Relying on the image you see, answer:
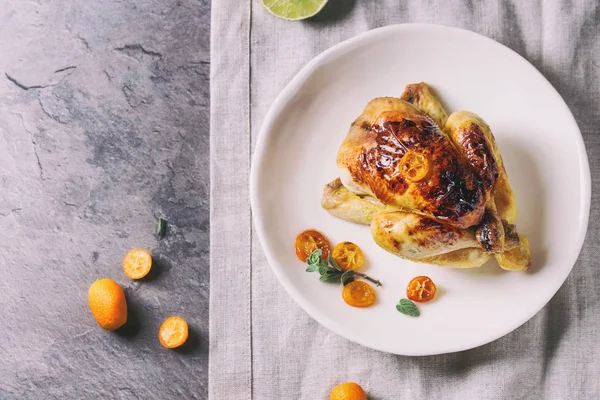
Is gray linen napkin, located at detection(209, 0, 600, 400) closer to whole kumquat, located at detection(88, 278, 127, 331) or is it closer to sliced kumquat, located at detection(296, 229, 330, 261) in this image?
sliced kumquat, located at detection(296, 229, 330, 261)

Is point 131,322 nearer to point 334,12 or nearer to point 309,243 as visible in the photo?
point 309,243

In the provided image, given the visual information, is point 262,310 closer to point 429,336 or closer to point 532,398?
point 429,336

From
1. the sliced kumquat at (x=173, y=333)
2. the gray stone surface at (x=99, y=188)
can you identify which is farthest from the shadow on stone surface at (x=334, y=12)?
the sliced kumquat at (x=173, y=333)

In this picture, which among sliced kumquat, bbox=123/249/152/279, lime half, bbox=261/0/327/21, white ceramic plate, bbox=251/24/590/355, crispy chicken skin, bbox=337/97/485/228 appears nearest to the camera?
crispy chicken skin, bbox=337/97/485/228

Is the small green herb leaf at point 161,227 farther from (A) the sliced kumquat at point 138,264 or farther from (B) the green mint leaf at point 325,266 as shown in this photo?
(B) the green mint leaf at point 325,266

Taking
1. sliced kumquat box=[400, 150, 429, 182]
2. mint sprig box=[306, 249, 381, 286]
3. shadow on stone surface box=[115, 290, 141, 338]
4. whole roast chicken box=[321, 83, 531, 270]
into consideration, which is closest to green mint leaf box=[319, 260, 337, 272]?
mint sprig box=[306, 249, 381, 286]

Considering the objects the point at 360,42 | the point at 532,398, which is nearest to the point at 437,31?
the point at 360,42
